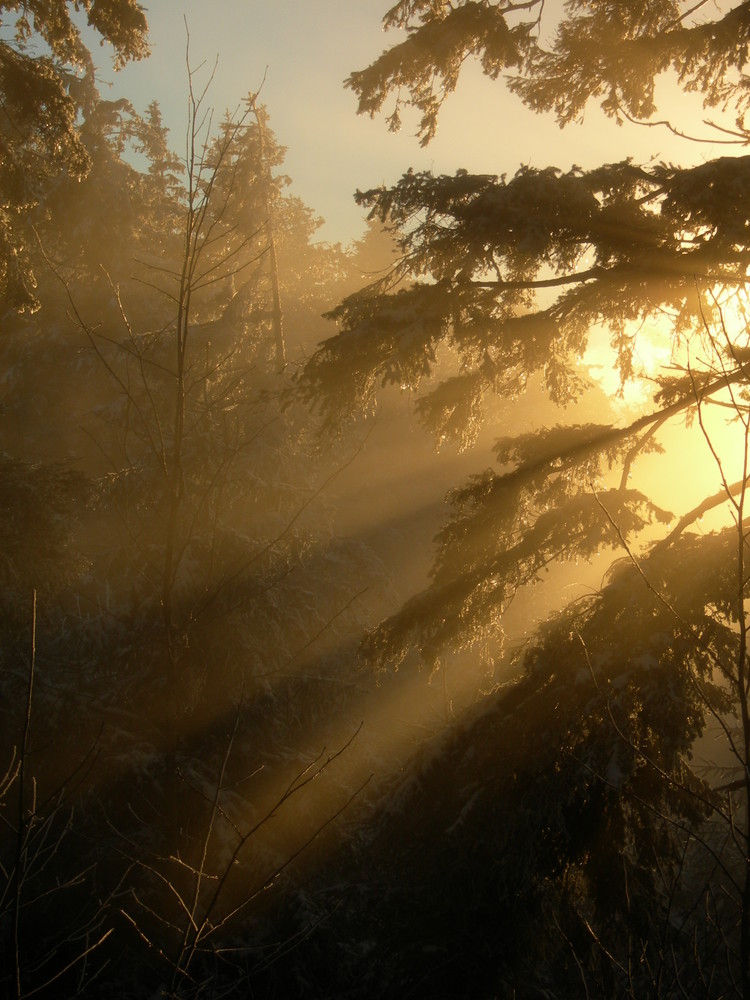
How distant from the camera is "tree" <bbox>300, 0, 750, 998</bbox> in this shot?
4648 mm

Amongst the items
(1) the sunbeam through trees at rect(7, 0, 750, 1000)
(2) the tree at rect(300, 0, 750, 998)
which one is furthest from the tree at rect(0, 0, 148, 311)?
(2) the tree at rect(300, 0, 750, 998)

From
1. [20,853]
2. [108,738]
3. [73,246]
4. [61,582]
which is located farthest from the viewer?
[73,246]

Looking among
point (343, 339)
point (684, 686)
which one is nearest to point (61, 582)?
point (343, 339)

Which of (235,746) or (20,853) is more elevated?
(20,853)

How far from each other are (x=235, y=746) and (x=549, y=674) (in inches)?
409

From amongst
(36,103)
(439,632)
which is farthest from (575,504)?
(36,103)

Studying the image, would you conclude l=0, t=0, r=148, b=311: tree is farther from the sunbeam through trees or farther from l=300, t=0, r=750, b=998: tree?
l=300, t=0, r=750, b=998: tree

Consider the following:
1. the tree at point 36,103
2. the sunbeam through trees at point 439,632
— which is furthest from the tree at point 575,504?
the tree at point 36,103

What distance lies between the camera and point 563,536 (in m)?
7.12

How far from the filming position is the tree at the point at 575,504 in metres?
4.65

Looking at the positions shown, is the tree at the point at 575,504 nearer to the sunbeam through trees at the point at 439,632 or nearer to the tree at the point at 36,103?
the sunbeam through trees at the point at 439,632

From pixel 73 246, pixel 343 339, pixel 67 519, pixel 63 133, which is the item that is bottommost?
pixel 343 339

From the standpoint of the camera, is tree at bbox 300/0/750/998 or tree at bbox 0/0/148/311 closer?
tree at bbox 300/0/750/998

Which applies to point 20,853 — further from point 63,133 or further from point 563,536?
point 63,133
